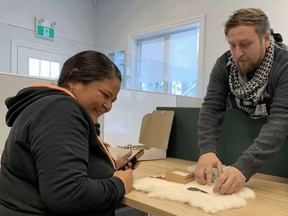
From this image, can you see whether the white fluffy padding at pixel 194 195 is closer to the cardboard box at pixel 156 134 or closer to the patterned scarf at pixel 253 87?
the patterned scarf at pixel 253 87

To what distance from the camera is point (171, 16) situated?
4008mm

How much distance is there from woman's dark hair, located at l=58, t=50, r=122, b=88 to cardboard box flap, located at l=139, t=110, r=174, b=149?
2.20 ft

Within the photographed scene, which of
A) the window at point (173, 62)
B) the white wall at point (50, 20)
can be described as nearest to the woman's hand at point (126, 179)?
the window at point (173, 62)

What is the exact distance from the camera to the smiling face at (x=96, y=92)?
866 mm

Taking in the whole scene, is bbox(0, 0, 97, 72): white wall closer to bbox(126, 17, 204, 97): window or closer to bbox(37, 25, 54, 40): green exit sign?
bbox(37, 25, 54, 40): green exit sign

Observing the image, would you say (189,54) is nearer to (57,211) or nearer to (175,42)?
(175,42)

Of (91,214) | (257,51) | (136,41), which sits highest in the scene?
(136,41)

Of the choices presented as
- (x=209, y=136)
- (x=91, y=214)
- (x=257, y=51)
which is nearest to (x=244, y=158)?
(x=209, y=136)

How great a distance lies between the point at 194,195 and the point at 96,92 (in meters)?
0.41

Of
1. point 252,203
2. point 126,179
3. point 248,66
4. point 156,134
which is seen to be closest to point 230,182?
point 252,203

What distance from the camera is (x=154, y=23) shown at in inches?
166

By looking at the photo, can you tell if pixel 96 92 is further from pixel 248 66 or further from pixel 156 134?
pixel 156 134

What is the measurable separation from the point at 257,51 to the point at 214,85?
0.84 ft

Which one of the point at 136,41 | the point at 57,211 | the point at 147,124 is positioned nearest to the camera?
the point at 57,211
